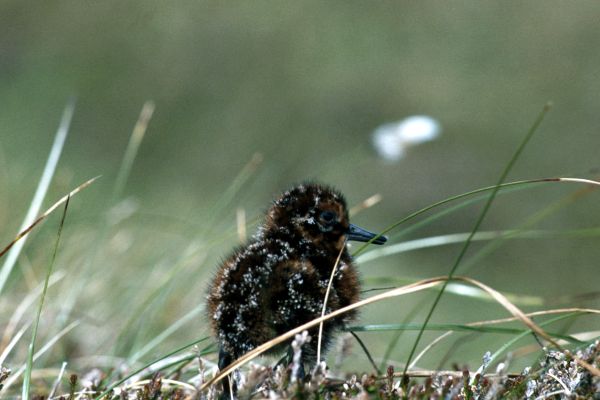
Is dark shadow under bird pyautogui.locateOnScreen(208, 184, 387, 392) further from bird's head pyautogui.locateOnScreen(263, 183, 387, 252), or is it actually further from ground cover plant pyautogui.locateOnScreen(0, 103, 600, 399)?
ground cover plant pyautogui.locateOnScreen(0, 103, 600, 399)

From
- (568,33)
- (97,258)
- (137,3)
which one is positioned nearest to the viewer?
(97,258)

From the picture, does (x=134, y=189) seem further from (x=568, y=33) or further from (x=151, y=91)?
(x=568, y=33)

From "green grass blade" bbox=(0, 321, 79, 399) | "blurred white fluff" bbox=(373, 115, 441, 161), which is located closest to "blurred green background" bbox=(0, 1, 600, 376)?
"blurred white fluff" bbox=(373, 115, 441, 161)

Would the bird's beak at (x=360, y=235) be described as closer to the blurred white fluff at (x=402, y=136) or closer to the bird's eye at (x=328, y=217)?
the bird's eye at (x=328, y=217)

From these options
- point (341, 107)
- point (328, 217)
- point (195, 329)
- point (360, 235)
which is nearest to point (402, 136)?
point (360, 235)

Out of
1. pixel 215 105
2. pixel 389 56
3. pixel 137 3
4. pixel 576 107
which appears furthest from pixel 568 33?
pixel 137 3

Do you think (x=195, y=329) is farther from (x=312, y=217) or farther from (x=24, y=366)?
(x=312, y=217)
